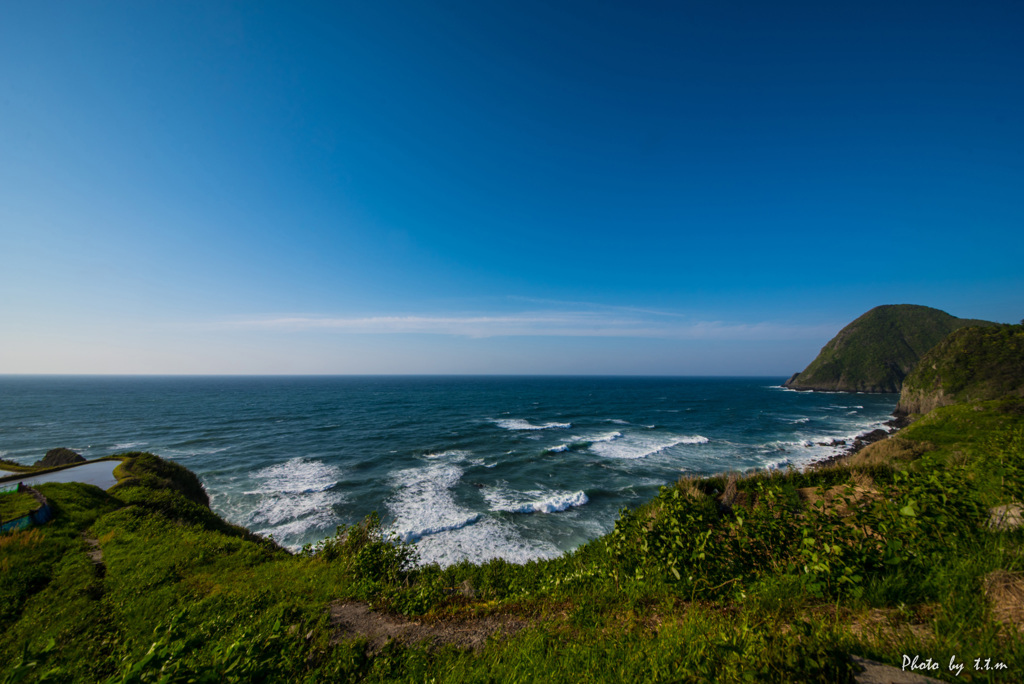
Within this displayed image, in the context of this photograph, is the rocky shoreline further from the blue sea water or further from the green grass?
the green grass

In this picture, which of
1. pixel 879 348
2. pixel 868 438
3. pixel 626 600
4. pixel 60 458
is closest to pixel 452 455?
pixel 60 458

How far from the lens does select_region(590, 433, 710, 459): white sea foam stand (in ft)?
113

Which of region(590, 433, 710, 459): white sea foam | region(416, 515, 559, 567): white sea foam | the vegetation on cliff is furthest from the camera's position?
region(590, 433, 710, 459): white sea foam

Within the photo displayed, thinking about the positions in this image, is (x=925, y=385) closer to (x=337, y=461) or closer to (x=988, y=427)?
(x=988, y=427)

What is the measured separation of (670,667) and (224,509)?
97.7 feet

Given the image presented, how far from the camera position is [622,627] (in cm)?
488

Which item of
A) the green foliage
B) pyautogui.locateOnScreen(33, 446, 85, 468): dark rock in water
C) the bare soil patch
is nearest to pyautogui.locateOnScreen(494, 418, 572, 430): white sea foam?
the green foliage

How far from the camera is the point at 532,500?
23.0 metres

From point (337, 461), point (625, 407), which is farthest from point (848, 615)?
point (625, 407)

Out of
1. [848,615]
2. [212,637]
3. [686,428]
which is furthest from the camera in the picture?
[686,428]

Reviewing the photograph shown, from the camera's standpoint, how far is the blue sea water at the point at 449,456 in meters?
20.2

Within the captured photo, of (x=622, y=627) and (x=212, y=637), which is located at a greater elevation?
(x=622, y=627)

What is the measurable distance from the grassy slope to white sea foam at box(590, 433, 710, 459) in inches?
1015

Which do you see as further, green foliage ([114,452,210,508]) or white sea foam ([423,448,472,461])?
white sea foam ([423,448,472,461])
